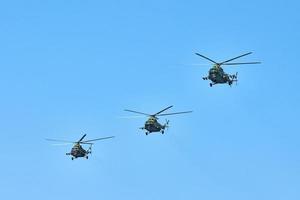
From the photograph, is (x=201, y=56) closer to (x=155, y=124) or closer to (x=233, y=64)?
(x=233, y=64)

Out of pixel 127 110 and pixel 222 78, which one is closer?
pixel 222 78

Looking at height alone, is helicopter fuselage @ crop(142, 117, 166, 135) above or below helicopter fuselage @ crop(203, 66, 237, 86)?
below

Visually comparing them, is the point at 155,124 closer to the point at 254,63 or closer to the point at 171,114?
the point at 171,114

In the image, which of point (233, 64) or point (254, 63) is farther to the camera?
point (233, 64)

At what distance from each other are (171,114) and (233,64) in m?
21.6

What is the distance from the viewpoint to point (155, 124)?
193000 millimetres

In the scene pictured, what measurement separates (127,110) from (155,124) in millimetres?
8390

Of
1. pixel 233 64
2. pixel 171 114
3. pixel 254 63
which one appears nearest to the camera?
pixel 254 63

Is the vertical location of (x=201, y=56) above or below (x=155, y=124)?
above

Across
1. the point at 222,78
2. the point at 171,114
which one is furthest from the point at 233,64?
the point at 171,114

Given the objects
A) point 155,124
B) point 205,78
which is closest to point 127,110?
point 155,124

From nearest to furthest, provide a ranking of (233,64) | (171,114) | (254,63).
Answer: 1. (254,63)
2. (233,64)
3. (171,114)

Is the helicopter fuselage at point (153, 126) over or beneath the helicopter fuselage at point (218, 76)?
beneath

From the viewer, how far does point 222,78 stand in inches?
7151
